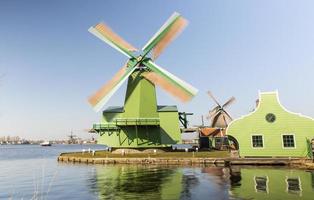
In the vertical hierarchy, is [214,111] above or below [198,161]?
above

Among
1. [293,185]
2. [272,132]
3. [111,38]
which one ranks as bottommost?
[293,185]

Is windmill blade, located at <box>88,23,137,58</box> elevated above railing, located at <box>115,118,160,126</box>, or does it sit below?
above

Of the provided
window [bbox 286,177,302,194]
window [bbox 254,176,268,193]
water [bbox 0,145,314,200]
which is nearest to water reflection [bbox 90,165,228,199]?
water [bbox 0,145,314,200]

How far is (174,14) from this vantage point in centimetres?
5147

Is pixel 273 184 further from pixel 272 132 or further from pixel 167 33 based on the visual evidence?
pixel 167 33

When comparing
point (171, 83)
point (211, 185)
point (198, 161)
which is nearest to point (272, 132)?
point (198, 161)

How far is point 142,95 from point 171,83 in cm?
535

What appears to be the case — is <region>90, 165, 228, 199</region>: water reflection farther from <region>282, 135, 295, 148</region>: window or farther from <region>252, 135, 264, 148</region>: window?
<region>282, 135, 295, 148</region>: window

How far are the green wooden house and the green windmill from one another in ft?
46.5

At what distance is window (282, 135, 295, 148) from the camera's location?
35938 mm

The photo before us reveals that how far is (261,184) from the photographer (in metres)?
24.0

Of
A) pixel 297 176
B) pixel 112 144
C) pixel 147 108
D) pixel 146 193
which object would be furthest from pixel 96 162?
pixel 297 176

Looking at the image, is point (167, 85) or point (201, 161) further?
point (167, 85)

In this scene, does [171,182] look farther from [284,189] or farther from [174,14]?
[174,14]
